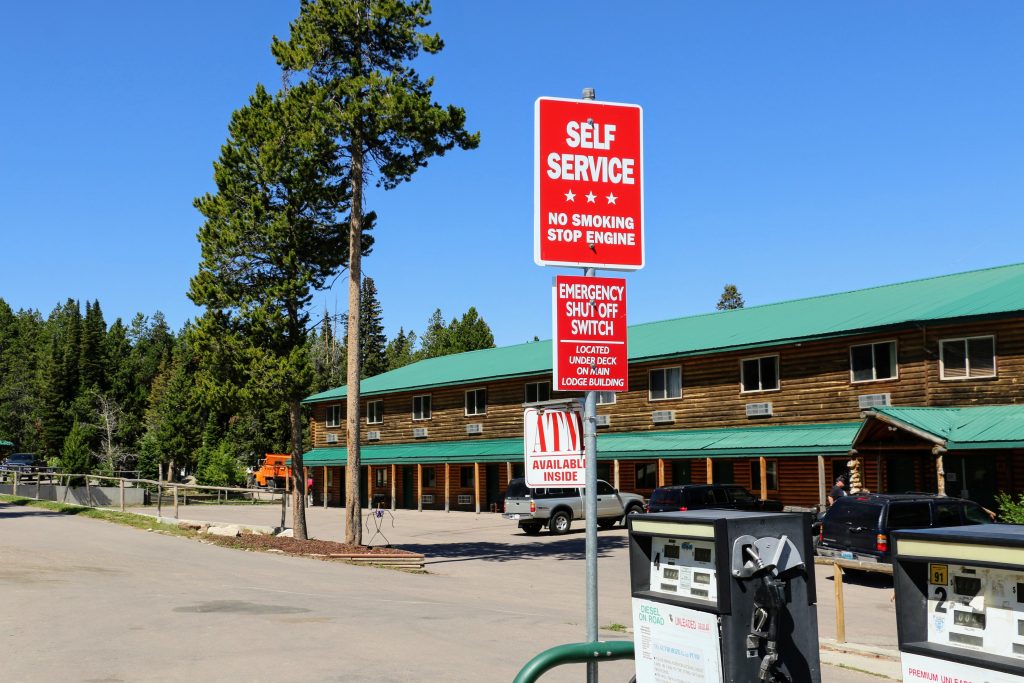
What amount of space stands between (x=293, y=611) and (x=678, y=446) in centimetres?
2287

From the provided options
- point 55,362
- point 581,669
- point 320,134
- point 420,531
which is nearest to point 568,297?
point 581,669

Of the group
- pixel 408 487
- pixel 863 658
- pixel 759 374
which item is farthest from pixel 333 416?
pixel 863 658

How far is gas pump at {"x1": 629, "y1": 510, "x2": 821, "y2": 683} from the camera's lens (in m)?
5.34

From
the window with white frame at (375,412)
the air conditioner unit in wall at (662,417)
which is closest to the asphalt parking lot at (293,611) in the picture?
the air conditioner unit in wall at (662,417)

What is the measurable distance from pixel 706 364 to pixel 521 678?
108 ft

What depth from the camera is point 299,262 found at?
26.6 m

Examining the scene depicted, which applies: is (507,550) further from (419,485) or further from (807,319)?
(419,485)

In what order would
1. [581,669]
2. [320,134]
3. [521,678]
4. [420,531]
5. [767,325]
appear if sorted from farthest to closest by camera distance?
[767,325], [420,531], [320,134], [581,669], [521,678]

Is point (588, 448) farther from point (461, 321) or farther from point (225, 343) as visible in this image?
point (461, 321)

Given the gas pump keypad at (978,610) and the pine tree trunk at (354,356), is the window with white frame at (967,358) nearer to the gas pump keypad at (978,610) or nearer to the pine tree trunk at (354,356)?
the pine tree trunk at (354,356)

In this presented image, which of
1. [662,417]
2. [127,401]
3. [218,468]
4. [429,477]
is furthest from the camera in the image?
[127,401]

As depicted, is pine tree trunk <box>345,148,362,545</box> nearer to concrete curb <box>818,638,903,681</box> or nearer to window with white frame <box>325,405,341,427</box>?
concrete curb <box>818,638,903,681</box>

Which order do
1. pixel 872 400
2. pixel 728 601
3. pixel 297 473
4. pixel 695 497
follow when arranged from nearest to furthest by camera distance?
pixel 728 601 < pixel 297 473 < pixel 695 497 < pixel 872 400

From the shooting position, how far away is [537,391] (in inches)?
1753
